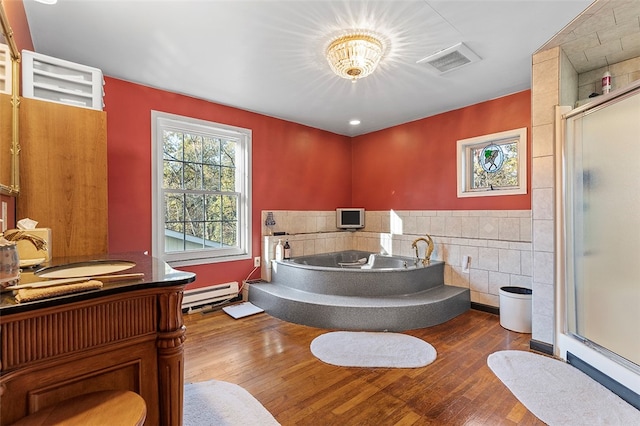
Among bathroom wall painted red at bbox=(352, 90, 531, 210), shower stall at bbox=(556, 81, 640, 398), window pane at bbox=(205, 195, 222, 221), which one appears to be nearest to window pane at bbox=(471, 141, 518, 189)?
bathroom wall painted red at bbox=(352, 90, 531, 210)

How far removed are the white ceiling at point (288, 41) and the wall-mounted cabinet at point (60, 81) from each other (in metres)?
0.29

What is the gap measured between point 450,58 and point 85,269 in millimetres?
2908

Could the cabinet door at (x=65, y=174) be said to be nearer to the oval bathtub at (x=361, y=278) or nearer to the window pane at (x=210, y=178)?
the window pane at (x=210, y=178)

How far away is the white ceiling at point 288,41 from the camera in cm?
196

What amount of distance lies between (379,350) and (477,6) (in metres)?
2.53

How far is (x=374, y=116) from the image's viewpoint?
412 centimetres

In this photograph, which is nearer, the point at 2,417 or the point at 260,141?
the point at 2,417

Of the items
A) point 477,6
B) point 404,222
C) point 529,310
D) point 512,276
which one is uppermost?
point 477,6

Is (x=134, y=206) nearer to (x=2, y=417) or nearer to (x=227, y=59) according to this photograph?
(x=227, y=59)

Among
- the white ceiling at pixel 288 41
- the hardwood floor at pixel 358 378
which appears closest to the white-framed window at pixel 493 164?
the white ceiling at pixel 288 41

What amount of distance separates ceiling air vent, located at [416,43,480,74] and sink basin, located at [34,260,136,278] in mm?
2613

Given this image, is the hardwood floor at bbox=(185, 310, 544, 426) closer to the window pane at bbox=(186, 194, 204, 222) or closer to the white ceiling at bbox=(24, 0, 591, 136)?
the window pane at bbox=(186, 194, 204, 222)

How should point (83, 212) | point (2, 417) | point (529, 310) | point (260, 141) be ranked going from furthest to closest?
point (260, 141) < point (529, 310) < point (83, 212) < point (2, 417)

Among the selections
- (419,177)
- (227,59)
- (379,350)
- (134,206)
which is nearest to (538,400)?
(379,350)
